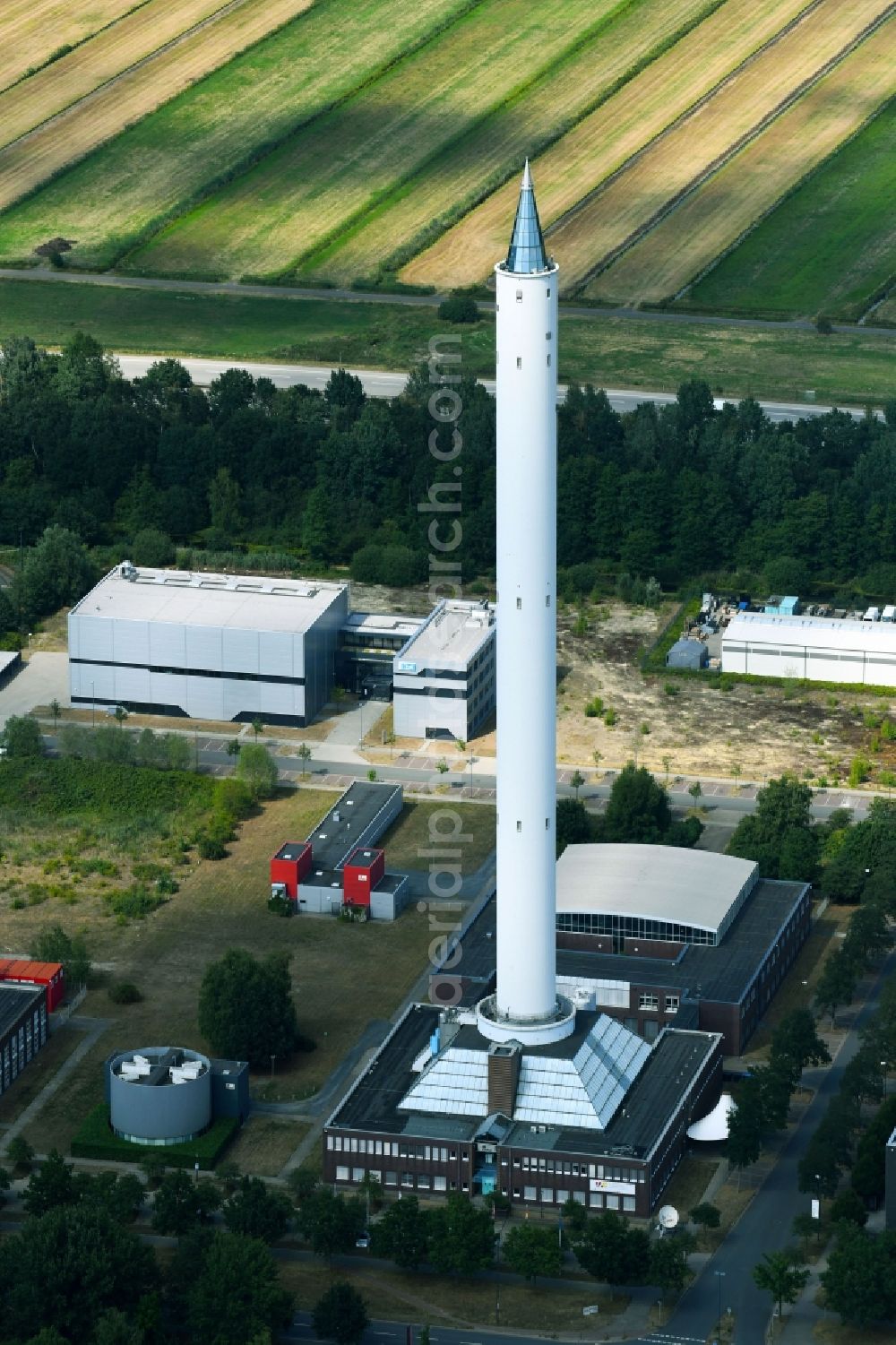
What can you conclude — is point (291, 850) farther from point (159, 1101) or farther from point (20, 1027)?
point (159, 1101)

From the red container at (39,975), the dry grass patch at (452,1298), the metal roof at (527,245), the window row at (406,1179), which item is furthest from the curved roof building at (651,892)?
the metal roof at (527,245)

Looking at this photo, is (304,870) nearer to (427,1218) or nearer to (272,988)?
(272,988)

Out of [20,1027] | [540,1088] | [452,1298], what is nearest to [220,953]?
[20,1027]

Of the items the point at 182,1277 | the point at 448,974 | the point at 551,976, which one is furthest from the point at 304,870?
the point at 182,1277

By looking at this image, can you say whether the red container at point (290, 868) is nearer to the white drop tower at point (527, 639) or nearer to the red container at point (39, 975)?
the red container at point (39, 975)

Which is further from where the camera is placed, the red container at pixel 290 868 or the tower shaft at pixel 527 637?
the red container at pixel 290 868

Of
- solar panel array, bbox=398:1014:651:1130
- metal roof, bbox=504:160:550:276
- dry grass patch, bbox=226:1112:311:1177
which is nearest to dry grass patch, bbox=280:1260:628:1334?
dry grass patch, bbox=226:1112:311:1177

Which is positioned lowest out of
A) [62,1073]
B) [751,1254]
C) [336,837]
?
[751,1254]
